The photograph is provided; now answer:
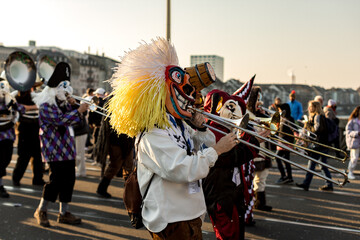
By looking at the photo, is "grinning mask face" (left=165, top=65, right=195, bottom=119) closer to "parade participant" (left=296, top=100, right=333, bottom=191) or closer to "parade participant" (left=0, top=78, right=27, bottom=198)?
"parade participant" (left=0, top=78, right=27, bottom=198)

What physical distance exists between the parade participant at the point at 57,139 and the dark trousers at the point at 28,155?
2444 mm

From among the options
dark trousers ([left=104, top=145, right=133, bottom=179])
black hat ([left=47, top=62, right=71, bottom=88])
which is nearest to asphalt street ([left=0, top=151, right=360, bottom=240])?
dark trousers ([left=104, top=145, right=133, bottom=179])

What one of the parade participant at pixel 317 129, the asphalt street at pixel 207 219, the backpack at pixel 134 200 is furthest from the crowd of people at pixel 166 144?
the parade participant at pixel 317 129

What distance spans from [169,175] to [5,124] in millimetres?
5082

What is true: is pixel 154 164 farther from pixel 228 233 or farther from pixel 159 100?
pixel 228 233

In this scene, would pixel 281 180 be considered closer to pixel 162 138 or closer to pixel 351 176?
pixel 351 176

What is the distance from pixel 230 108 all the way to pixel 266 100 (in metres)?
10.1

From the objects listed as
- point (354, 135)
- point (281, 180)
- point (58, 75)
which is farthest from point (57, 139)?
point (354, 135)

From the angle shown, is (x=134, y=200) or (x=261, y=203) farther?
(x=261, y=203)

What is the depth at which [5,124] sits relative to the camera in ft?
21.8

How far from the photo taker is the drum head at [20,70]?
618cm

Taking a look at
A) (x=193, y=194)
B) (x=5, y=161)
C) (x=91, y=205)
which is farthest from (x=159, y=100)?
(x=5, y=161)

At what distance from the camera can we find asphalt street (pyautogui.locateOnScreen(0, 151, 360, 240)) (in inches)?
194

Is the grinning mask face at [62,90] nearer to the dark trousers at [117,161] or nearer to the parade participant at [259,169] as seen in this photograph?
the dark trousers at [117,161]
